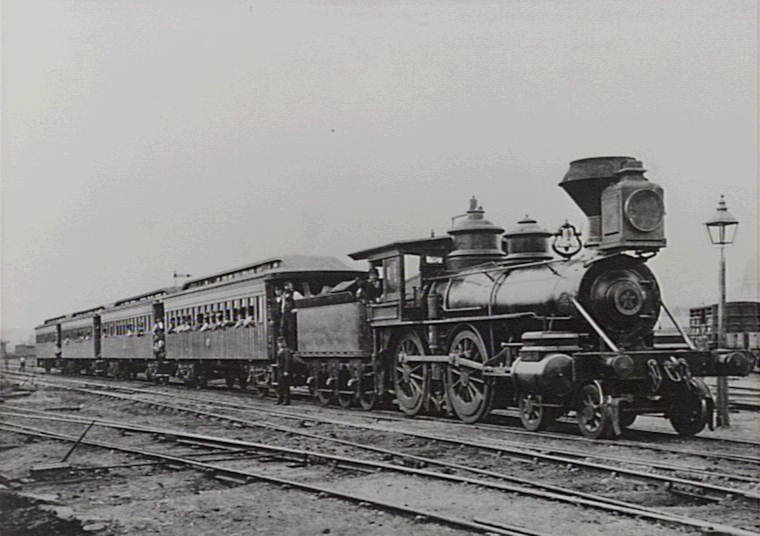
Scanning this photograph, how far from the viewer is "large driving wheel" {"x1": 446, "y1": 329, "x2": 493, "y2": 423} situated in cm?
1159

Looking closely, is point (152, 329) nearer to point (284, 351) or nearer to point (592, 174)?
point (284, 351)

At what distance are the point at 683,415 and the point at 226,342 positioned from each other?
12233mm

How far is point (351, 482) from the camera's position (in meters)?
7.51

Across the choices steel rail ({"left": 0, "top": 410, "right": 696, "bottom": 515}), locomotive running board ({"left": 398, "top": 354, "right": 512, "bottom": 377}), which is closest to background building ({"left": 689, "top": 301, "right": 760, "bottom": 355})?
locomotive running board ({"left": 398, "top": 354, "right": 512, "bottom": 377})

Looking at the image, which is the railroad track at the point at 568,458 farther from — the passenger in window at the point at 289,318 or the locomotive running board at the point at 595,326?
the passenger in window at the point at 289,318

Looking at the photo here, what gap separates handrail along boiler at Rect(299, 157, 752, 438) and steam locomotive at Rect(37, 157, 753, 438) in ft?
0.06

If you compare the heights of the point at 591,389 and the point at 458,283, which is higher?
the point at 458,283

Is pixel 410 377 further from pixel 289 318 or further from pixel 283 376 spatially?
pixel 289 318

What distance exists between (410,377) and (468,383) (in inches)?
68.8

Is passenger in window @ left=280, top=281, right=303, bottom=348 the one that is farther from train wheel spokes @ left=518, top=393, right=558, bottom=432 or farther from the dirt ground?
the dirt ground

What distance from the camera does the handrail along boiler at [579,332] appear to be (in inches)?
385

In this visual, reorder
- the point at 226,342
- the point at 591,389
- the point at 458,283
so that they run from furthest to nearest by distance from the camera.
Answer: the point at 226,342 < the point at 458,283 < the point at 591,389

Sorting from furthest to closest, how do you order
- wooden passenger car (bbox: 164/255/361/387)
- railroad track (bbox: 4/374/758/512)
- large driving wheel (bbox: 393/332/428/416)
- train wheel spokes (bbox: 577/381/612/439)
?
wooden passenger car (bbox: 164/255/361/387)
large driving wheel (bbox: 393/332/428/416)
train wheel spokes (bbox: 577/381/612/439)
railroad track (bbox: 4/374/758/512)

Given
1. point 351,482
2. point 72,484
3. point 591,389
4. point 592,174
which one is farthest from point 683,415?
point 72,484
